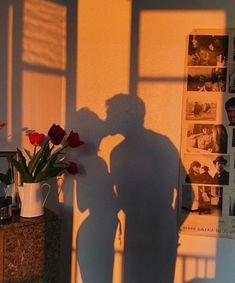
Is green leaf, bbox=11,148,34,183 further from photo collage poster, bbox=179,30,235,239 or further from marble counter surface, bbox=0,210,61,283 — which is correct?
photo collage poster, bbox=179,30,235,239

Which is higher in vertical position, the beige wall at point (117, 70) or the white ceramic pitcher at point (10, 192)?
the beige wall at point (117, 70)

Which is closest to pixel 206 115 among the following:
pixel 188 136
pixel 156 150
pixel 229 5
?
pixel 188 136

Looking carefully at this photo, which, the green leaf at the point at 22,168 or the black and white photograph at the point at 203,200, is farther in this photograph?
the black and white photograph at the point at 203,200

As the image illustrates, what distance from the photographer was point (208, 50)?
187 centimetres

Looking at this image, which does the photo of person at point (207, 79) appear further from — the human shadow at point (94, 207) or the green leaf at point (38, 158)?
the green leaf at point (38, 158)

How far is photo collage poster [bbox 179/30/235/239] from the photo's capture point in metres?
1.86

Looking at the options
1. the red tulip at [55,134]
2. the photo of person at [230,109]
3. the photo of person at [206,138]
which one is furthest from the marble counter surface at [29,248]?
the photo of person at [230,109]

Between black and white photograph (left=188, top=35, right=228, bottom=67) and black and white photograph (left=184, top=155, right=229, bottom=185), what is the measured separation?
556mm

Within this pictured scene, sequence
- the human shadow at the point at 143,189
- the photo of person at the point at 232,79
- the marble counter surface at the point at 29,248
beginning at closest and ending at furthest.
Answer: the marble counter surface at the point at 29,248, the photo of person at the point at 232,79, the human shadow at the point at 143,189

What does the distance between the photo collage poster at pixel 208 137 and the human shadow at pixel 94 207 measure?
463 millimetres

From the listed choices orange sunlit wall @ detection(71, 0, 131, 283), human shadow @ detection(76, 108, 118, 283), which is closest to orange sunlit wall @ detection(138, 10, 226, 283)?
orange sunlit wall @ detection(71, 0, 131, 283)

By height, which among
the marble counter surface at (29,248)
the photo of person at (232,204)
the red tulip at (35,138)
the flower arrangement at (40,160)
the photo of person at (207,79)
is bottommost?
the marble counter surface at (29,248)

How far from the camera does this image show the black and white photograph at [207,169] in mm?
1889

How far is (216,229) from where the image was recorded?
1906 mm
